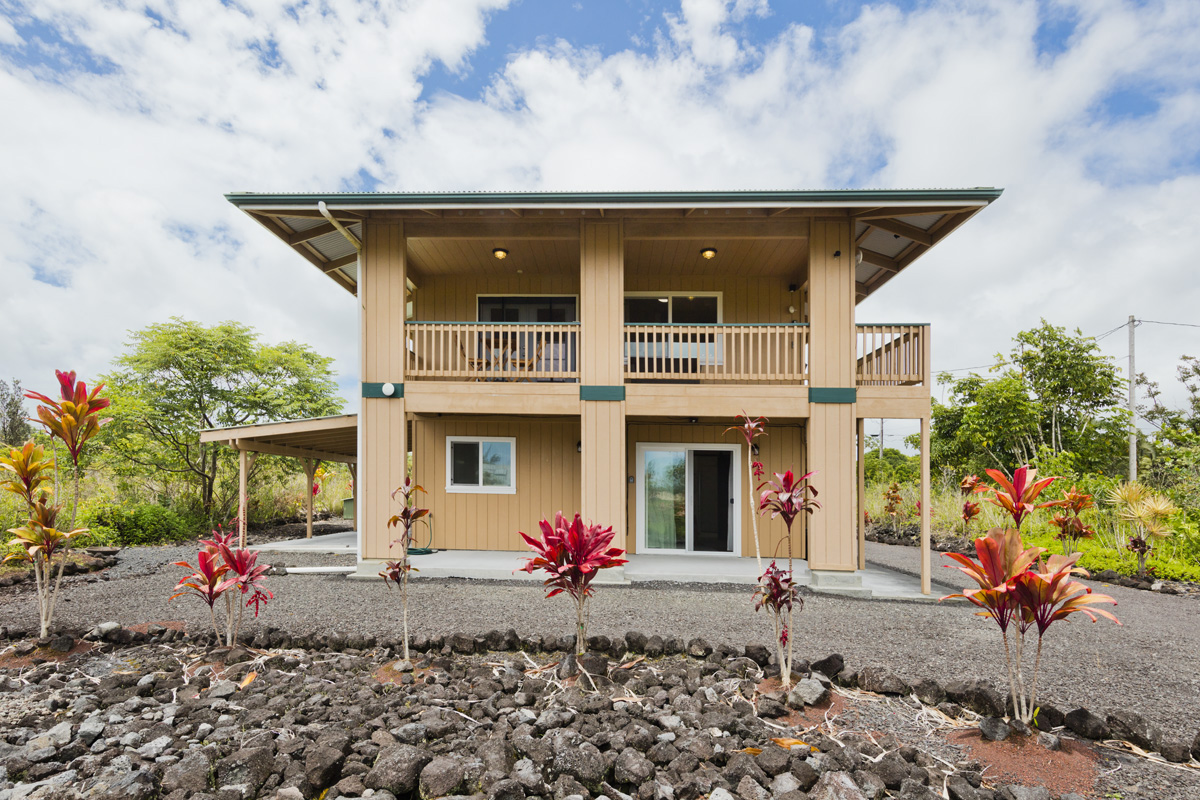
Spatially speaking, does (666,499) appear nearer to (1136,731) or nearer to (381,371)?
(381,371)

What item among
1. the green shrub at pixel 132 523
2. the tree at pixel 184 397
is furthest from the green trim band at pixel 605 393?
the tree at pixel 184 397

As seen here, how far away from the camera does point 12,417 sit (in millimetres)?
20000

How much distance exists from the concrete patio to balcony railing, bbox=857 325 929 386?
2.92 meters

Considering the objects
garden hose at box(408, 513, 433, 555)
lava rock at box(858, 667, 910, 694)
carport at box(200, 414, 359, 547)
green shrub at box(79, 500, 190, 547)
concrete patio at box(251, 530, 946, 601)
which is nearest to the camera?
lava rock at box(858, 667, 910, 694)

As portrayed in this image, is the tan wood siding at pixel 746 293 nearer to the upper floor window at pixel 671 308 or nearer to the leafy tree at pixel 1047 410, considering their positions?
the upper floor window at pixel 671 308

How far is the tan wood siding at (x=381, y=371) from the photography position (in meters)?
7.68

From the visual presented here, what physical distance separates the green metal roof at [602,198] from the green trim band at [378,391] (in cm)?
263

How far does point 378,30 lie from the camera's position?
9.33 metres

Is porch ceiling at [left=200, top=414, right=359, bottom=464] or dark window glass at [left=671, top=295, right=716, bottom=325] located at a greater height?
dark window glass at [left=671, top=295, right=716, bottom=325]

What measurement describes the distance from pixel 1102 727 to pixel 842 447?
4.77m

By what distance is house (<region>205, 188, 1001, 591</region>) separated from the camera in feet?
24.3

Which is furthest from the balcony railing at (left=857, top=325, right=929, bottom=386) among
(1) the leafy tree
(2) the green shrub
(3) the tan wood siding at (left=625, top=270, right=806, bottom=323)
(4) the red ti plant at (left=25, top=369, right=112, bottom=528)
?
(2) the green shrub

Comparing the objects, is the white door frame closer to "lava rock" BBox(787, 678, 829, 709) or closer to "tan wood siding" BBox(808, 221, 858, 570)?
"tan wood siding" BBox(808, 221, 858, 570)

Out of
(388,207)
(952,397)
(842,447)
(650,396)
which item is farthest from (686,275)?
(952,397)
